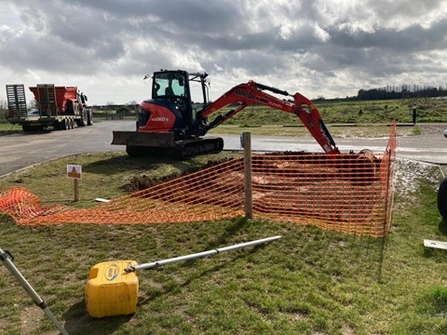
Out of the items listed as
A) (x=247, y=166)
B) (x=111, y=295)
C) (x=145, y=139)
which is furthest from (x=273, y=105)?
(x=111, y=295)

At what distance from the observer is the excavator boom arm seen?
11.3 meters

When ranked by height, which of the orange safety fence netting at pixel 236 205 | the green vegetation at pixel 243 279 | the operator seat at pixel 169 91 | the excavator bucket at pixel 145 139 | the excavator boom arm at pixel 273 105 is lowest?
the green vegetation at pixel 243 279

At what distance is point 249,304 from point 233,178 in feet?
19.2

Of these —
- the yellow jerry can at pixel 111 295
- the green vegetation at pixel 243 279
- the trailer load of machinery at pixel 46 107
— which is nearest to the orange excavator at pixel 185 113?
the green vegetation at pixel 243 279

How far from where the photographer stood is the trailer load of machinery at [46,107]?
2497cm

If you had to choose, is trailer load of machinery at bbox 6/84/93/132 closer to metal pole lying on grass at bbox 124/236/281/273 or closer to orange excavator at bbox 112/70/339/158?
orange excavator at bbox 112/70/339/158

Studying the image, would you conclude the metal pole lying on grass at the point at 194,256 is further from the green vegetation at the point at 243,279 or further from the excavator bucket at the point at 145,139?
the excavator bucket at the point at 145,139

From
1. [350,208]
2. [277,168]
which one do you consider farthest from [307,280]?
[277,168]

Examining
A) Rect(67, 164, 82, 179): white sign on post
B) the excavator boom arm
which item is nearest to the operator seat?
the excavator boom arm

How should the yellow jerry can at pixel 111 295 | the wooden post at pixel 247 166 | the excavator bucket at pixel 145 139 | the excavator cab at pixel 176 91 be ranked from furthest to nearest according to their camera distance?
the excavator cab at pixel 176 91 → the excavator bucket at pixel 145 139 → the wooden post at pixel 247 166 → the yellow jerry can at pixel 111 295

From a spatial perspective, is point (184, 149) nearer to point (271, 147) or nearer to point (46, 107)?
point (271, 147)

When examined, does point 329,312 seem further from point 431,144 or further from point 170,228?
point 431,144

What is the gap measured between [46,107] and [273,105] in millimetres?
19888

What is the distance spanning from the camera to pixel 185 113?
44.1 feet
